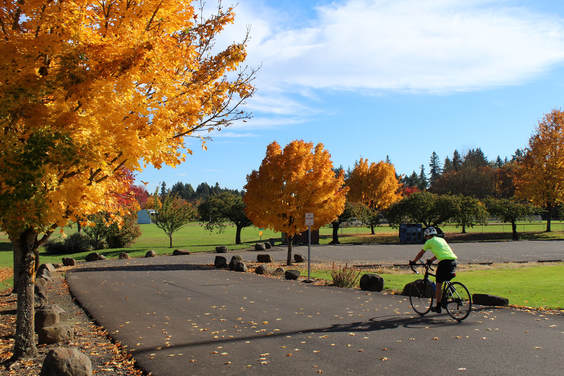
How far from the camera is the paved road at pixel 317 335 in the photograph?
6.31 meters

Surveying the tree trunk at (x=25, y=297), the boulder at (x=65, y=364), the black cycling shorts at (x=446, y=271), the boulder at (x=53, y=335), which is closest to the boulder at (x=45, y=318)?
the boulder at (x=53, y=335)

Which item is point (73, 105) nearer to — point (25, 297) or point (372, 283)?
point (25, 297)

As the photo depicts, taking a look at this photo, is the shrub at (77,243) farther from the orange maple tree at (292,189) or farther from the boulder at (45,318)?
the boulder at (45,318)

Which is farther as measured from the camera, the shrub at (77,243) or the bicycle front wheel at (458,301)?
the shrub at (77,243)

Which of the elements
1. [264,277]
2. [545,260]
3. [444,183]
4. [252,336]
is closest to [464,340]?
[252,336]

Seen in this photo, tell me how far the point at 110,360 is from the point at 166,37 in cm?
Result: 540

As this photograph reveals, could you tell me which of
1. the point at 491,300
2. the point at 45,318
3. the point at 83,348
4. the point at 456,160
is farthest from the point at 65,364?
the point at 456,160

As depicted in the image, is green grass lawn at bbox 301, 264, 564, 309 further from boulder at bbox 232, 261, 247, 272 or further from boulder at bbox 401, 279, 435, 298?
boulder at bbox 232, 261, 247, 272

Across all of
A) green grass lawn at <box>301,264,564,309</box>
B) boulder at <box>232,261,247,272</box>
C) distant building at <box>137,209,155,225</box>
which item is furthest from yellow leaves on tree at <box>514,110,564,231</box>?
distant building at <box>137,209,155,225</box>

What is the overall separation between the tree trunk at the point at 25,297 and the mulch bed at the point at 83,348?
0.79ft

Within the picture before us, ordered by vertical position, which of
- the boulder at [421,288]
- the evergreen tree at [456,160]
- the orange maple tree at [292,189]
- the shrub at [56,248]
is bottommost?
the shrub at [56,248]

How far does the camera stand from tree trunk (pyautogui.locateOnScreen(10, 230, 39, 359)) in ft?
24.0

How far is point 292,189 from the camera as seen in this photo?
23891 mm

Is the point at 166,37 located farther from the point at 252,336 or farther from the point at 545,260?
the point at 545,260
